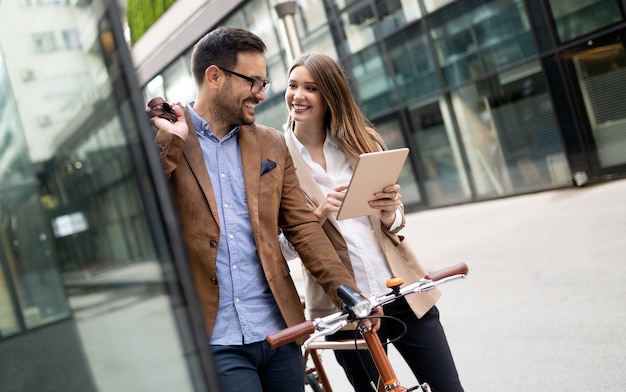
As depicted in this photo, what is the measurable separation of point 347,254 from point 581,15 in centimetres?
1087

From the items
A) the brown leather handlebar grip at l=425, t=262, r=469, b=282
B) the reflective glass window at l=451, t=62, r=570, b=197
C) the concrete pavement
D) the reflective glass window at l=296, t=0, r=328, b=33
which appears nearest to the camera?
the brown leather handlebar grip at l=425, t=262, r=469, b=282

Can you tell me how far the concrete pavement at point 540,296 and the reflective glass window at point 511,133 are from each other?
1327mm

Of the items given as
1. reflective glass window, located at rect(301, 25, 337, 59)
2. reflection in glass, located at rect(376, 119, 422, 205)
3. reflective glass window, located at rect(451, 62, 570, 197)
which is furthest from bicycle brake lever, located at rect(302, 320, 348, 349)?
reflective glass window, located at rect(301, 25, 337, 59)

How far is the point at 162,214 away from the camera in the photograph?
89 centimetres

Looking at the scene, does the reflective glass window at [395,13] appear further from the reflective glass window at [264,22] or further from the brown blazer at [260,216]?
→ the brown blazer at [260,216]

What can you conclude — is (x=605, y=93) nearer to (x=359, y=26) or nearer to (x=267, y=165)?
(x=359, y=26)

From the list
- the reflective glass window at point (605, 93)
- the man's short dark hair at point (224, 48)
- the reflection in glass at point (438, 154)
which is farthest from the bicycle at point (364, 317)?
the reflection in glass at point (438, 154)

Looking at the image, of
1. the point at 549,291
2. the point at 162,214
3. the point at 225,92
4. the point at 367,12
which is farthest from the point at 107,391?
the point at 367,12

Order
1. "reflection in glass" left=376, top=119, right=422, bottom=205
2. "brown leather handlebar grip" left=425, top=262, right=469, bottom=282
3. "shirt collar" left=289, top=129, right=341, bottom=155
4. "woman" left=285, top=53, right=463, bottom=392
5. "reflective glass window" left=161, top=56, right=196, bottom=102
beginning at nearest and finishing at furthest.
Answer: "brown leather handlebar grip" left=425, top=262, right=469, bottom=282, "woman" left=285, top=53, right=463, bottom=392, "shirt collar" left=289, top=129, right=341, bottom=155, "reflection in glass" left=376, top=119, right=422, bottom=205, "reflective glass window" left=161, top=56, right=196, bottom=102

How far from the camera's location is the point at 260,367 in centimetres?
228

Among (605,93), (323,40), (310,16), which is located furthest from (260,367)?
(310,16)

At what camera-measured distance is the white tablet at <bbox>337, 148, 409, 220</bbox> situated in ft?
8.01

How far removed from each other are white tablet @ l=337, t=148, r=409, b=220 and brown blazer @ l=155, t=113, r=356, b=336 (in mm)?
143

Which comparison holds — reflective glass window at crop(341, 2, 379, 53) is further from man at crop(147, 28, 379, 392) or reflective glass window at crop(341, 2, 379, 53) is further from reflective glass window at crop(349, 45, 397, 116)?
man at crop(147, 28, 379, 392)
